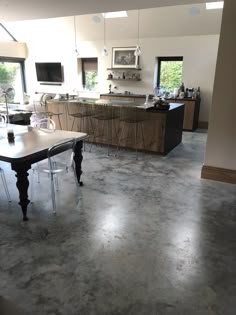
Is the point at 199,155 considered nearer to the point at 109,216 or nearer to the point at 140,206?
the point at 140,206

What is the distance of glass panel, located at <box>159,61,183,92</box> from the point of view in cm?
753

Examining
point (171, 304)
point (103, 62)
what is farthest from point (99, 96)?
point (171, 304)

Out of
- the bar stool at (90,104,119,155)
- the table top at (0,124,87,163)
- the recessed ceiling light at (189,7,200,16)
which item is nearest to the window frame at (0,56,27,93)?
the bar stool at (90,104,119,155)

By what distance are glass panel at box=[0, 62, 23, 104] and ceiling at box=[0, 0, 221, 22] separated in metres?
4.73

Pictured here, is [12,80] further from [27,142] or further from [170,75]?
A: [27,142]

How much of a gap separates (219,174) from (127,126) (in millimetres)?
2074

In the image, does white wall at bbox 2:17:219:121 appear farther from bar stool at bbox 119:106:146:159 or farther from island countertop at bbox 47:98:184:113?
bar stool at bbox 119:106:146:159

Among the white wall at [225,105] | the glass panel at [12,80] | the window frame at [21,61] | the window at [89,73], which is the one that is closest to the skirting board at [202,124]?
the window at [89,73]

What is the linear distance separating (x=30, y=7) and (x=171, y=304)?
15.4 feet

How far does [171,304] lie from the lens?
1756mm

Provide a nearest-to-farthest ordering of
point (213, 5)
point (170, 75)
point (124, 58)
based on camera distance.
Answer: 1. point (213, 5)
2. point (170, 75)
3. point (124, 58)

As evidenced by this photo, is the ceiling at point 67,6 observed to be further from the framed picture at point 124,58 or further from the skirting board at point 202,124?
the skirting board at point 202,124

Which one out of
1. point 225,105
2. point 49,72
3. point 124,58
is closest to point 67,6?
point 225,105

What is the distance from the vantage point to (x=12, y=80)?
31.6 feet
